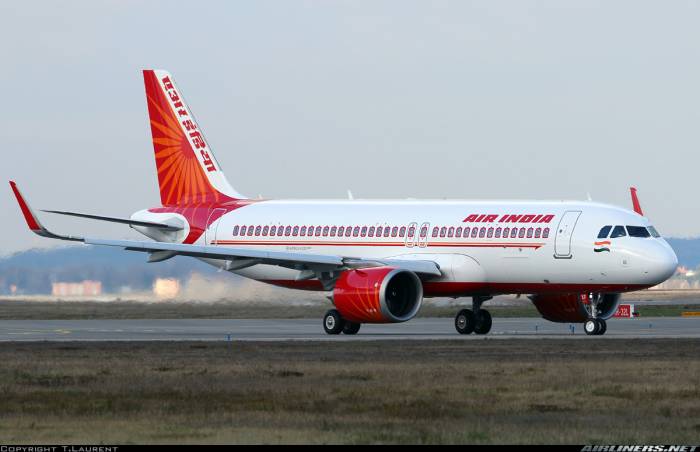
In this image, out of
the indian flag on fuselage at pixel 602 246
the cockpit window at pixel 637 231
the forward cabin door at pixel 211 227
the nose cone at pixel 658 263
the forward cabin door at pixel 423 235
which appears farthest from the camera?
the forward cabin door at pixel 211 227

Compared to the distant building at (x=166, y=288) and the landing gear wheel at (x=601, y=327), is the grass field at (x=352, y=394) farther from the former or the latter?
the distant building at (x=166, y=288)

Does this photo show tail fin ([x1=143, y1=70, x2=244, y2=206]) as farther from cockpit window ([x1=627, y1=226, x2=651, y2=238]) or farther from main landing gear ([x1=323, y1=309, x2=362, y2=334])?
cockpit window ([x1=627, y1=226, x2=651, y2=238])

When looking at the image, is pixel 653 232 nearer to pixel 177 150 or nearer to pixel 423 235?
pixel 423 235

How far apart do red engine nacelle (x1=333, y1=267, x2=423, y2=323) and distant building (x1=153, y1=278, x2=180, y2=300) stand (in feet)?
54.7

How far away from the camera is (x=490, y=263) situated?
148 ft

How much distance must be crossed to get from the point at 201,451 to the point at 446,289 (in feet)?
97.3

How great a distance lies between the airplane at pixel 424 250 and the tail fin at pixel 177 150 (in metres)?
1.70

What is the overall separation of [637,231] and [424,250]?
693cm

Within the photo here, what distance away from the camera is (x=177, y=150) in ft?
183

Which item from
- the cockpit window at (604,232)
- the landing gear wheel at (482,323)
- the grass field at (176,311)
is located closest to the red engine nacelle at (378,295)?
the landing gear wheel at (482,323)

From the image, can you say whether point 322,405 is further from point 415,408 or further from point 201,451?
point 201,451

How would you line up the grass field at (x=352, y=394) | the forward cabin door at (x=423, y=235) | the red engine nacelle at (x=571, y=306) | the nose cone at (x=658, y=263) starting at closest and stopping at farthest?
1. the grass field at (x=352, y=394)
2. the nose cone at (x=658, y=263)
3. the forward cabin door at (x=423, y=235)
4. the red engine nacelle at (x=571, y=306)

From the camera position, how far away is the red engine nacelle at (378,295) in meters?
43.2

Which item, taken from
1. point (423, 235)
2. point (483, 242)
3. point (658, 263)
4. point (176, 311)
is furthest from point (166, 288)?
point (658, 263)
